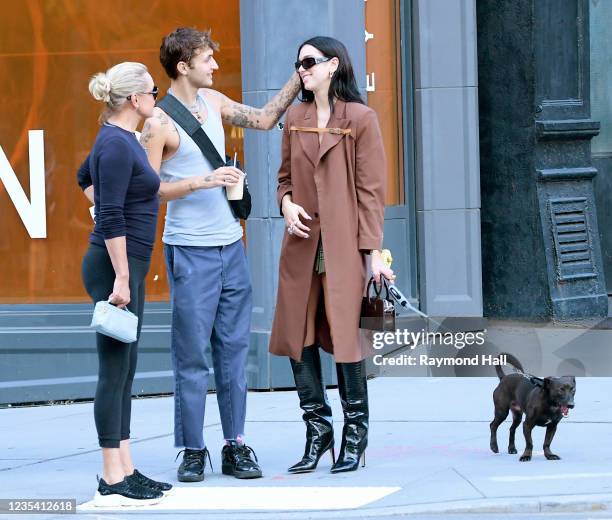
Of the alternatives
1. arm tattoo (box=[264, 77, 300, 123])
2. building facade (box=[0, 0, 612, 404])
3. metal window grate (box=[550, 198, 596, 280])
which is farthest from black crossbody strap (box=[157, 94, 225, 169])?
metal window grate (box=[550, 198, 596, 280])

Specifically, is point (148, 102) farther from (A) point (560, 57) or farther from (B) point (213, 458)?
(A) point (560, 57)

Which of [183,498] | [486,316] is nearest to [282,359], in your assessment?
[486,316]

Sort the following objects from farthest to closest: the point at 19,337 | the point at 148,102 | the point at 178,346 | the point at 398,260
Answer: the point at 398,260 → the point at 19,337 → the point at 178,346 → the point at 148,102

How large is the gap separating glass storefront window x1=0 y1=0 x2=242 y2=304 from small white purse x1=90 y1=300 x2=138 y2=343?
12.4ft

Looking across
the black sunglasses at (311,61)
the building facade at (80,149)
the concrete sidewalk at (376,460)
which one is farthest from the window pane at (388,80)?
the black sunglasses at (311,61)

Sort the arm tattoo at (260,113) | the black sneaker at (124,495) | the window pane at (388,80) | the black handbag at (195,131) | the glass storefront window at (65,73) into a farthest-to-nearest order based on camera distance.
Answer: the window pane at (388,80)
the glass storefront window at (65,73)
the arm tattoo at (260,113)
the black handbag at (195,131)
the black sneaker at (124,495)

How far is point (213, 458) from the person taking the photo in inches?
279

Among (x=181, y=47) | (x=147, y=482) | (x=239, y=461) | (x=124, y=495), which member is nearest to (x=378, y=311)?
(x=239, y=461)

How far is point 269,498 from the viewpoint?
19.8 ft

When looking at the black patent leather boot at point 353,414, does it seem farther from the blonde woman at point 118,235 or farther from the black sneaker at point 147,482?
the blonde woman at point 118,235

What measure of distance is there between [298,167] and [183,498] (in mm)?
1628

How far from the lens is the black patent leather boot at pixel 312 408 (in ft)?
21.5

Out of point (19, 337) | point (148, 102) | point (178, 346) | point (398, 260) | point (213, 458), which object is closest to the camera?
point (148, 102)

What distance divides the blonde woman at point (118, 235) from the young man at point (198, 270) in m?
0.43
